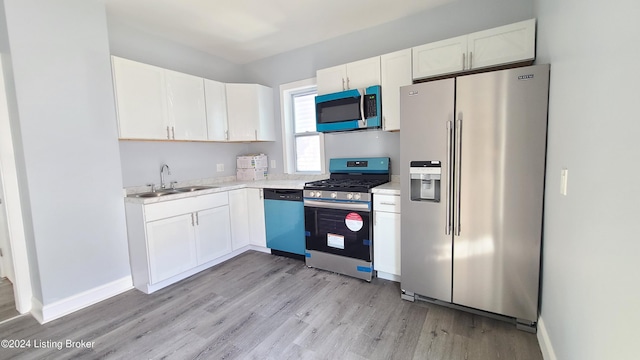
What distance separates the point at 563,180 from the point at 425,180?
880 mm

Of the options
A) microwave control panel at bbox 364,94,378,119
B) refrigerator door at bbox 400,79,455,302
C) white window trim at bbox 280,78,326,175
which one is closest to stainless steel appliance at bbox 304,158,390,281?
refrigerator door at bbox 400,79,455,302

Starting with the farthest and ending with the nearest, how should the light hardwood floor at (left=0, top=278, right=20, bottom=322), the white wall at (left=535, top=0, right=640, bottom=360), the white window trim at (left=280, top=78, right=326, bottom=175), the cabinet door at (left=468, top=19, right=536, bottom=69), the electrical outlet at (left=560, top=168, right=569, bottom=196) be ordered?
the white window trim at (left=280, top=78, right=326, bottom=175) → the light hardwood floor at (left=0, top=278, right=20, bottom=322) → the cabinet door at (left=468, top=19, right=536, bottom=69) → the electrical outlet at (left=560, top=168, right=569, bottom=196) → the white wall at (left=535, top=0, right=640, bottom=360)

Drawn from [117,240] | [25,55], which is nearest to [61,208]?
[117,240]

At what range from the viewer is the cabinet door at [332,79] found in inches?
118

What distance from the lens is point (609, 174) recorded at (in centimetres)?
98

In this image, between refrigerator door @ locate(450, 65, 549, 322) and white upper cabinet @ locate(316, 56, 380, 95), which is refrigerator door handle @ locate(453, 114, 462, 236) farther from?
white upper cabinet @ locate(316, 56, 380, 95)

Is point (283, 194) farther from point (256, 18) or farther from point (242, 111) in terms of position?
point (256, 18)

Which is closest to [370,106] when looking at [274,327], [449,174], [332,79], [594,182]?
[332,79]

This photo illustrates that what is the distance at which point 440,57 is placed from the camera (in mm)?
2428

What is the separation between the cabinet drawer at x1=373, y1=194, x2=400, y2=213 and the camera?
2.50 metres

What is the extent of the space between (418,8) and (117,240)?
3791 mm

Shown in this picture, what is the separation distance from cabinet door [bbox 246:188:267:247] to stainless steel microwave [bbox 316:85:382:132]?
1.23 meters

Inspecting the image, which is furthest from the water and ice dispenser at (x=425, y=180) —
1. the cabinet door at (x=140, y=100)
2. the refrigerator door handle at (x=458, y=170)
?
the cabinet door at (x=140, y=100)

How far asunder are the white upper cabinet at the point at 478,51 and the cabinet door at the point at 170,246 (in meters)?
2.80
